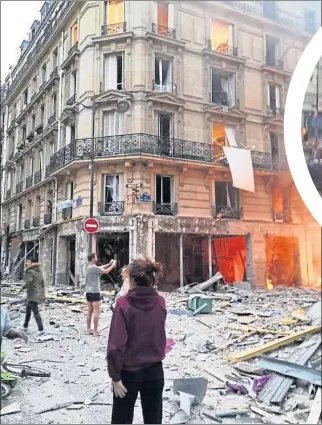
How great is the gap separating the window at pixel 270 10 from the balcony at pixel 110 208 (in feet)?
4.41

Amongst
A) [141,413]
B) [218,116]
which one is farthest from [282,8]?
[141,413]

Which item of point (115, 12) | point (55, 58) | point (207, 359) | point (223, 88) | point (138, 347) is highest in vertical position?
point (115, 12)

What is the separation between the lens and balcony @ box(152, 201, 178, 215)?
5.61 ft

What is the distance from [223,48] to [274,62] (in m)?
0.31

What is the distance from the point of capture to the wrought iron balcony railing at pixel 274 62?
1987mm

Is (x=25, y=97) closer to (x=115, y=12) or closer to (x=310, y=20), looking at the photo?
(x=115, y=12)

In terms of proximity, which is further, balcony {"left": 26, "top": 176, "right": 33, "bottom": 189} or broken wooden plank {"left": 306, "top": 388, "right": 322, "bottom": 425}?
balcony {"left": 26, "top": 176, "right": 33, "bottom": 189}

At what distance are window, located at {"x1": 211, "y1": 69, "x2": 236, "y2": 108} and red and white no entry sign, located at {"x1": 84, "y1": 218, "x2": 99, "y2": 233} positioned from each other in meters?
0.87

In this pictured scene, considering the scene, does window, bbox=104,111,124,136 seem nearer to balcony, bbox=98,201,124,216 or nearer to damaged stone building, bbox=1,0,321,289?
damaged stone building, bbox=1,0,321,289

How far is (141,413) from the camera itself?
4.44 feet

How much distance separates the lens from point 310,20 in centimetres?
192

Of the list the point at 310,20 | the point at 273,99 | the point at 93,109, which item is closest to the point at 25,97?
the point at 93,109

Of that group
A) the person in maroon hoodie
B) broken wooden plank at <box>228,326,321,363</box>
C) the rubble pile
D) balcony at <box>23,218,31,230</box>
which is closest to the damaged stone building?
balcony at <box>23,218,31,230</box>

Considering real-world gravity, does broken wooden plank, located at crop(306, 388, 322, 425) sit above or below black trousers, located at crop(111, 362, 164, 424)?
below
